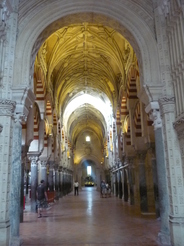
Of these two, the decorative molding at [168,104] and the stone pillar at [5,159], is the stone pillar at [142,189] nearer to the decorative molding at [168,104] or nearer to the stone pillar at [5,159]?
the decorative molding at [168,104]

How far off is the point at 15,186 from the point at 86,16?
5.11 meters

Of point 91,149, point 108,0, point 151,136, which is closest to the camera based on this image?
point 108,0

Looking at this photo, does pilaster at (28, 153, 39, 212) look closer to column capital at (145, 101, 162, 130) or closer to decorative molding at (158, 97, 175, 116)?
column capital at (145, 101, 162, 130)

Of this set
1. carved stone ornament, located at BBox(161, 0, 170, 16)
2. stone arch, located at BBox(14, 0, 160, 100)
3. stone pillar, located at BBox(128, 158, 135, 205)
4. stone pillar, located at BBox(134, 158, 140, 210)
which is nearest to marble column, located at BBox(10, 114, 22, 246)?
stone arch, located at BBox(14, 0, 160, 100)

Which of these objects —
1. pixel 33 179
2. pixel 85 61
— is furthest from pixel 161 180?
pixel 85 61

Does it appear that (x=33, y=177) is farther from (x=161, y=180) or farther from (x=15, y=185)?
(x=161, y=180)

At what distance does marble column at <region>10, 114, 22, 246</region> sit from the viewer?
17.4 ft

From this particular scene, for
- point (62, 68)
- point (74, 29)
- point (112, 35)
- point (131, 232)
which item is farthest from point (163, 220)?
point (62, 68)

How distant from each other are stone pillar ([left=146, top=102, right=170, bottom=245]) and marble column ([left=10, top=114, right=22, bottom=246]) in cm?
315

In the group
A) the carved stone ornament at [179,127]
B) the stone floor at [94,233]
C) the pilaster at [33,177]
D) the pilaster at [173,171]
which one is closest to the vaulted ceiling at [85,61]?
the pilaster at [33,177]

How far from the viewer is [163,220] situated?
5434 mm

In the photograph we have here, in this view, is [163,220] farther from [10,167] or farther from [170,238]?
[10,167]

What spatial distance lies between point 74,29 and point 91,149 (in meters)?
25.4

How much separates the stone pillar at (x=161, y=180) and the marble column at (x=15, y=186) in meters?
3.15
